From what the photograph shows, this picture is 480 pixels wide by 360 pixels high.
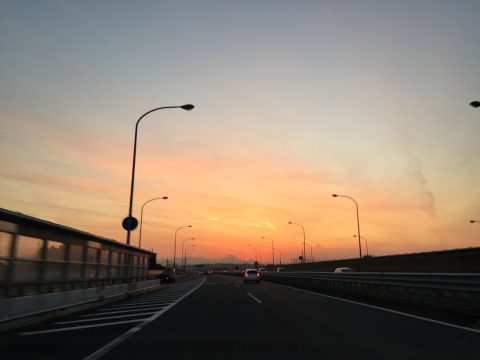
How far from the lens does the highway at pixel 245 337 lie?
310 inches

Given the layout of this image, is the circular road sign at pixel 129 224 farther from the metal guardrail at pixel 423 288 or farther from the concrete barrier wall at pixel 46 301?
the metal guardrail at pixel 423 288

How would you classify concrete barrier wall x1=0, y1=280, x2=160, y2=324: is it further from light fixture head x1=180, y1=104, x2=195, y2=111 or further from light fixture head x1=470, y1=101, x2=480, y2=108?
light fixture head x1=470, y1=101, x2=480, y2=108

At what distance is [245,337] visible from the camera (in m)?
9.67

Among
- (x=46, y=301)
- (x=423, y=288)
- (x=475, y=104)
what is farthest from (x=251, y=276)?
(x=46, y=301)

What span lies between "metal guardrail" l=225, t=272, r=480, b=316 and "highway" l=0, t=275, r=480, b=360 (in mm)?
1678

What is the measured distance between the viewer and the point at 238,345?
8.72 metres

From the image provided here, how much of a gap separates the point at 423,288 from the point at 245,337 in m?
8.82

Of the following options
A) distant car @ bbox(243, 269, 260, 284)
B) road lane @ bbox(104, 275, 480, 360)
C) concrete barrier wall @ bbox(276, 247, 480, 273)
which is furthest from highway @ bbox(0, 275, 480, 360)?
distant car @ bbox(243, 269, 260, 284)

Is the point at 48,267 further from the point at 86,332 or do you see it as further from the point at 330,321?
the point at 330,321

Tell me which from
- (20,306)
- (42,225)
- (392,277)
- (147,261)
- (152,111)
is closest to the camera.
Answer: (20,306)

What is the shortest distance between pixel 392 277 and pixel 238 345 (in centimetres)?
1150

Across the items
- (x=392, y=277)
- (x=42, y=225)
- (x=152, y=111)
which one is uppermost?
(x=152, y=111)

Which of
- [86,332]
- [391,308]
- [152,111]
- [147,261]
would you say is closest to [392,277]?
[391,308]

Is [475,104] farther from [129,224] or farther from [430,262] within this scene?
[129,224]
